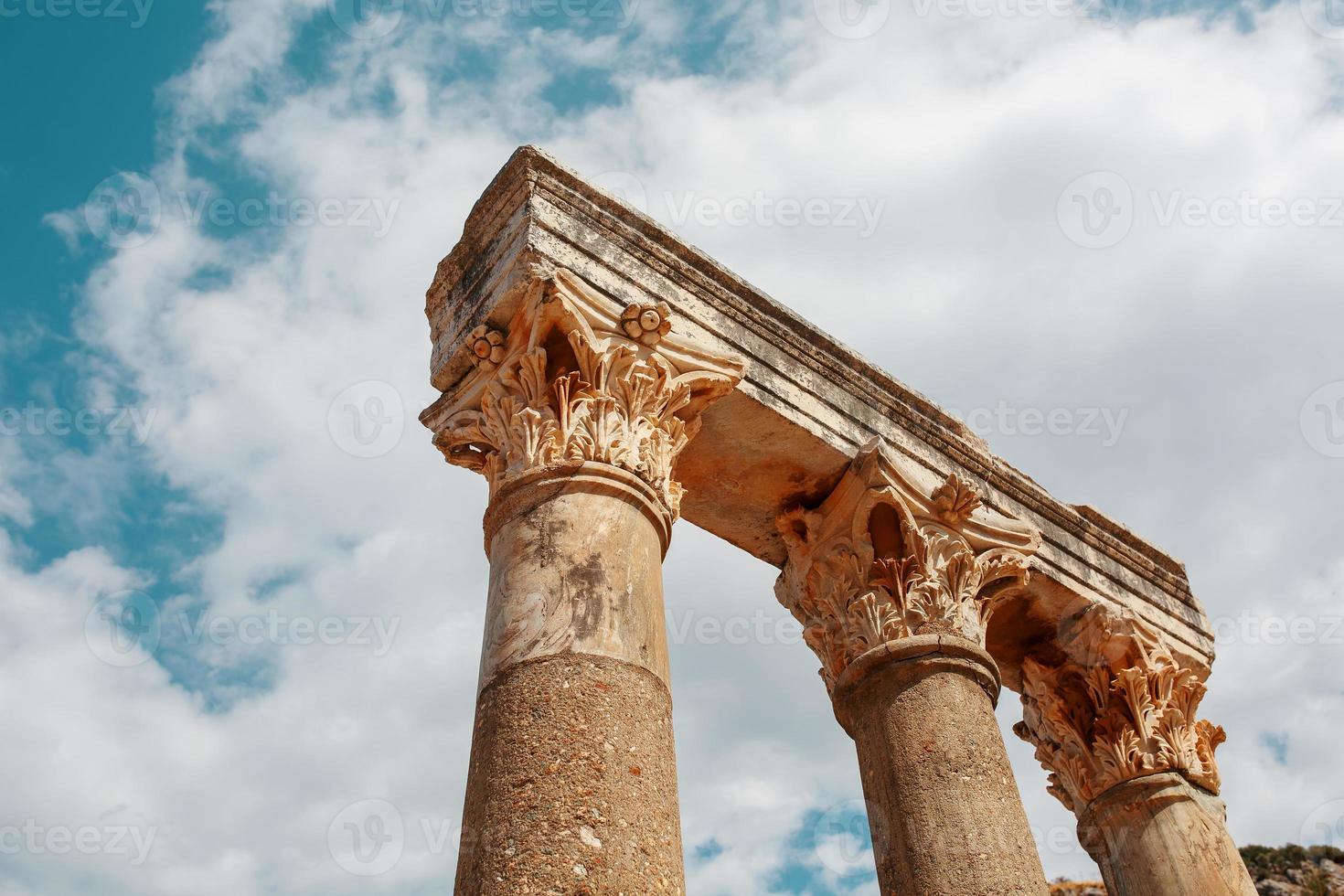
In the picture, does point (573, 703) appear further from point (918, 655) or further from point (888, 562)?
point (888, 562)

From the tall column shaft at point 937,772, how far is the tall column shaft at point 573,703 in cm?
293

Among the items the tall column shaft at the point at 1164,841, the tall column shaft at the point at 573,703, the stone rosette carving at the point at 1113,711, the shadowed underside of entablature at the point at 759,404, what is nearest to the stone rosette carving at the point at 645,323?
the shadowed underside of entablature at the point at 759,404

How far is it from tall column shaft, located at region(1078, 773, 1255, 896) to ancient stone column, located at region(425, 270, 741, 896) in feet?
20.6

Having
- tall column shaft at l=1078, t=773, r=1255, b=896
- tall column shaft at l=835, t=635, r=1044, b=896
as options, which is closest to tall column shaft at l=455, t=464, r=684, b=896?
tall column shaft at l=835, t=635, r=1044, b=896

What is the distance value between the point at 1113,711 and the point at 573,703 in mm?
7853

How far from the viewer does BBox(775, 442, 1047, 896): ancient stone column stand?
27.9ft

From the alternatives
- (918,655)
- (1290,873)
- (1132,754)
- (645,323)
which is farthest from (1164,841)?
(1290,873)

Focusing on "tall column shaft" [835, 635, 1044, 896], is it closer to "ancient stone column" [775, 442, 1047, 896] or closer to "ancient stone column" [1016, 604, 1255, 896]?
"ancient stone column" [775, 442, 1047, 896]

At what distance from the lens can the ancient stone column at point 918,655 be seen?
8492 mm

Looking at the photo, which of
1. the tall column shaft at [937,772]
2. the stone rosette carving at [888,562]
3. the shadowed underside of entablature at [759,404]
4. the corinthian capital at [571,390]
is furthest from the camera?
→ the stone rosette carving at [888,562]

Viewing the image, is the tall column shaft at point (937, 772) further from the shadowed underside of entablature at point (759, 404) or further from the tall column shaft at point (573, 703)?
the tall column shaft at point (573, 703)

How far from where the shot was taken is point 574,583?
22.2ft

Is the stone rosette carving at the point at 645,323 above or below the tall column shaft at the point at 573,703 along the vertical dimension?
above

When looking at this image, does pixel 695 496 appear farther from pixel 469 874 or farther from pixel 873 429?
pixel 469 874
